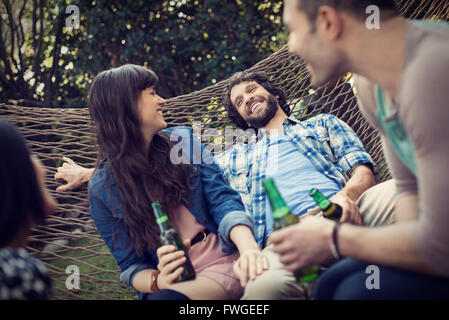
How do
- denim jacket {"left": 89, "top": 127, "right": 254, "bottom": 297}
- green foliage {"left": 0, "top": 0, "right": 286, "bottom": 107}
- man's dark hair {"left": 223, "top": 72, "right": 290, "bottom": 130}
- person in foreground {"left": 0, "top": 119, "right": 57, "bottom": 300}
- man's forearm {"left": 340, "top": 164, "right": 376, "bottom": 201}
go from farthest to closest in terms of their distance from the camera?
1. green foliage {"left": 0, "top": 0, "right": 286, "bottom": 107}
2. man's dark hair {"left": 223, "top": 72, "right": 290, "bottom": 130}
3. man's forearm {"left": 340, "top": 164, "right": 376, "bottom": 201}
4. denim jacket {"left": 89, "top": 127, "right": 254, "bottom": 297}
5. person in foreground {"left": 0, "top": 119, "right": 57, "bottom": 300}

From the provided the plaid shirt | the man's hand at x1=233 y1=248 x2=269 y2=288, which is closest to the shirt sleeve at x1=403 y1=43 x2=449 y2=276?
the man's hand at x1=233 y1=248 x2=269 y2=288

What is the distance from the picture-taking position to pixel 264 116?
2.07 metres

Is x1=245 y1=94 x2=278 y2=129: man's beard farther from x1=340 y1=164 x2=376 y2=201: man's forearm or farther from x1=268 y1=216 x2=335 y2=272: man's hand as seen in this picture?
x1=268 y1=216 x2=335 y2=272: man's hand

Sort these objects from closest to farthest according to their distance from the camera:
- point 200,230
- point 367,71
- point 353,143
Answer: point 367,71 → point 200,230 → point 353,143

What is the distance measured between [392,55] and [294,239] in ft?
1.41

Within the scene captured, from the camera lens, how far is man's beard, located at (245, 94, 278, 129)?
207 centimetres

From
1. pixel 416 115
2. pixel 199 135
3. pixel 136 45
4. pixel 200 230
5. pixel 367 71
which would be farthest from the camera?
pixel 136 45

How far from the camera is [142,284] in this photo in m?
Result: 1.20

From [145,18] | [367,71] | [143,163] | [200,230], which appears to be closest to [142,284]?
[200,230]

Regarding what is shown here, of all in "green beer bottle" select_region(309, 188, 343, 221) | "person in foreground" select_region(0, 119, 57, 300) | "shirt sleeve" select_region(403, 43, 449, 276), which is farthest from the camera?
"green beer bottle" select_region(309, 188, 343, 221)

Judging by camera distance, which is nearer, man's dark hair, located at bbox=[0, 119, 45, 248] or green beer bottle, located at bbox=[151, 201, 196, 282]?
man's dark hair, located at bbox=[0, 119, 45, 248]

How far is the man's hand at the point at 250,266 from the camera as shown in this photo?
1065 mm

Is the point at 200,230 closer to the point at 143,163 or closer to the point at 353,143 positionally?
the point at 143,163

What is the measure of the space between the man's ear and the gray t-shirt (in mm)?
142
